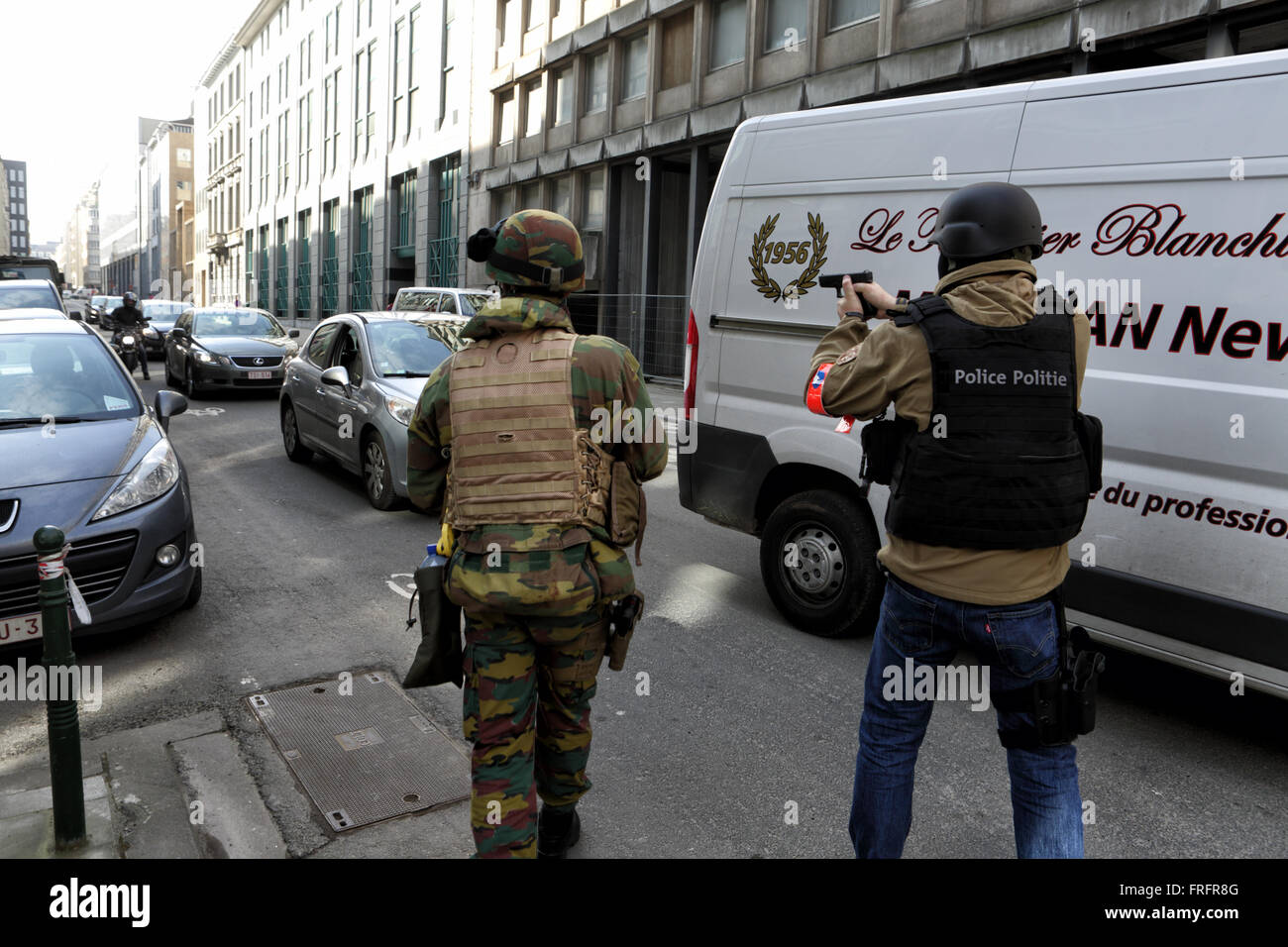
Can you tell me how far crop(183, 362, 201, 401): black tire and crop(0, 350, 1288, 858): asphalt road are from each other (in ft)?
32.3

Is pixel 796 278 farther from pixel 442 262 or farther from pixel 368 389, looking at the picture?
pixel 442 262

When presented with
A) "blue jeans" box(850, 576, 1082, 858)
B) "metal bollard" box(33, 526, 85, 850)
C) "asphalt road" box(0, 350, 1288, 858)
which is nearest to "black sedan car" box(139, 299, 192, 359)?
"asphalt road" box(0, 350, 1288, 858)

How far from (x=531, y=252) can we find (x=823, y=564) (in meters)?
2.96

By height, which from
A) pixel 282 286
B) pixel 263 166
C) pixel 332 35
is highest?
pixel 332 35

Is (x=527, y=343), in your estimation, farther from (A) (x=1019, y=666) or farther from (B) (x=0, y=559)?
(B) (x=0, y=559)

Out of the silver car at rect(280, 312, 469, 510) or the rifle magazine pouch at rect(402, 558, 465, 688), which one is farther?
the silver car at rect(280, 312, 469, 510)

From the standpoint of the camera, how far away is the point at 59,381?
18.7 ft

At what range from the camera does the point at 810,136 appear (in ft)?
16.9

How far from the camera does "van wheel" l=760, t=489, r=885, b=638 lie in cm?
496

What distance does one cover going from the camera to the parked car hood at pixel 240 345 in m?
15.4

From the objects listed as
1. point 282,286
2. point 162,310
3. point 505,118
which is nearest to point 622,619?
point 162,310

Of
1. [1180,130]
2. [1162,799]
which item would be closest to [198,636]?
[1162,799]

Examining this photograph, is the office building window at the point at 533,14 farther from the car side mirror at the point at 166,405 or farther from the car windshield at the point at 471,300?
the car side mirror at the point at 166,405

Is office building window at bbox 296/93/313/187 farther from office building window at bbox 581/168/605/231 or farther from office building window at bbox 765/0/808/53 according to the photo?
office building window at bbox 765/0/808/53
